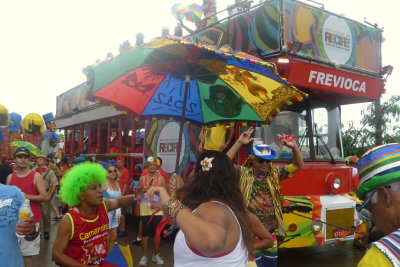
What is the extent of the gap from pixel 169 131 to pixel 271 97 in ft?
9.77

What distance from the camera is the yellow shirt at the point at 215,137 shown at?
5.08 m

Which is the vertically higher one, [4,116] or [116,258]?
[4,116]

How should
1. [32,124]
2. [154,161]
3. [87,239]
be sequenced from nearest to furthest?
1. [87,239]
2. [32,124]
3. [154,161]

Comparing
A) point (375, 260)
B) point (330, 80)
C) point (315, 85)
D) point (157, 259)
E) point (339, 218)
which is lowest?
point (157, 259)

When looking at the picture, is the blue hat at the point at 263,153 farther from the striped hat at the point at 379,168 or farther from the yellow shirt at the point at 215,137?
the striped hat at the point at 379,168

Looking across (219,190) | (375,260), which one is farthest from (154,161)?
(375,260)

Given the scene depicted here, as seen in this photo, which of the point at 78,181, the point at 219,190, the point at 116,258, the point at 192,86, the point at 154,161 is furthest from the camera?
the point at 154,161

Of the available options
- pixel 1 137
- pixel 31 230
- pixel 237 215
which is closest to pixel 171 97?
pixel 1 137

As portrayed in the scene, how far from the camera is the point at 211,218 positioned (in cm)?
182

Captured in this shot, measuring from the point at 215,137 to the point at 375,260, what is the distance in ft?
13.2

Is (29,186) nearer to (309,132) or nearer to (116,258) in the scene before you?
(116,258)

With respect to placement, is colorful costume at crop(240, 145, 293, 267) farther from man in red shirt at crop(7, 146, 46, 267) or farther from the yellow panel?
man in red shirt at crop(7, 146, 46, 267)

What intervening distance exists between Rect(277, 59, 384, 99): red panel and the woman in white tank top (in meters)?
2.73

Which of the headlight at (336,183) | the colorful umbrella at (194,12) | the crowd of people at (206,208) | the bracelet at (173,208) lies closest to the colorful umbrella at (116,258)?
the crowd of people at (206,208)
